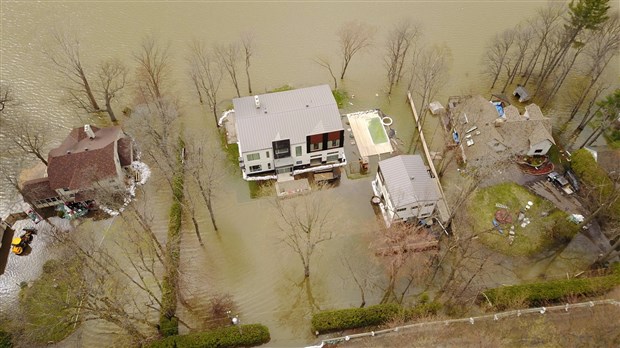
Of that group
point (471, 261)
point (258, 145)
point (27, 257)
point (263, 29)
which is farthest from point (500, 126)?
point (27, 257)

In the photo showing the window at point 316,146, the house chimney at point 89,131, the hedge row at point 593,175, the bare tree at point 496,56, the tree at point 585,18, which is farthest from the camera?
the bare tree at point 496,56

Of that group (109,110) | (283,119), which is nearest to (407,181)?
(283,119)

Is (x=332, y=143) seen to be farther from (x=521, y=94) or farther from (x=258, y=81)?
(x=521, y=94)

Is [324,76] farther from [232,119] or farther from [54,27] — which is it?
[54,27]

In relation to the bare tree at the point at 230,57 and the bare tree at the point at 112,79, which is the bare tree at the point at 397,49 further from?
the bare tree at the point at 112,79

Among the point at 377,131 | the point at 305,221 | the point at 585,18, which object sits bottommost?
the point at 305,221

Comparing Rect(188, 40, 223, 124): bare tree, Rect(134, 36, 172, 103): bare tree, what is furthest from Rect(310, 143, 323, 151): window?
Rect(134, 36, 172, 103): bare tree

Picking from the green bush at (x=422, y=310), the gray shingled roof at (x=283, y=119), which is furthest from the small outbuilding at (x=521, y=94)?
the green bush at (x=422, y=310)
